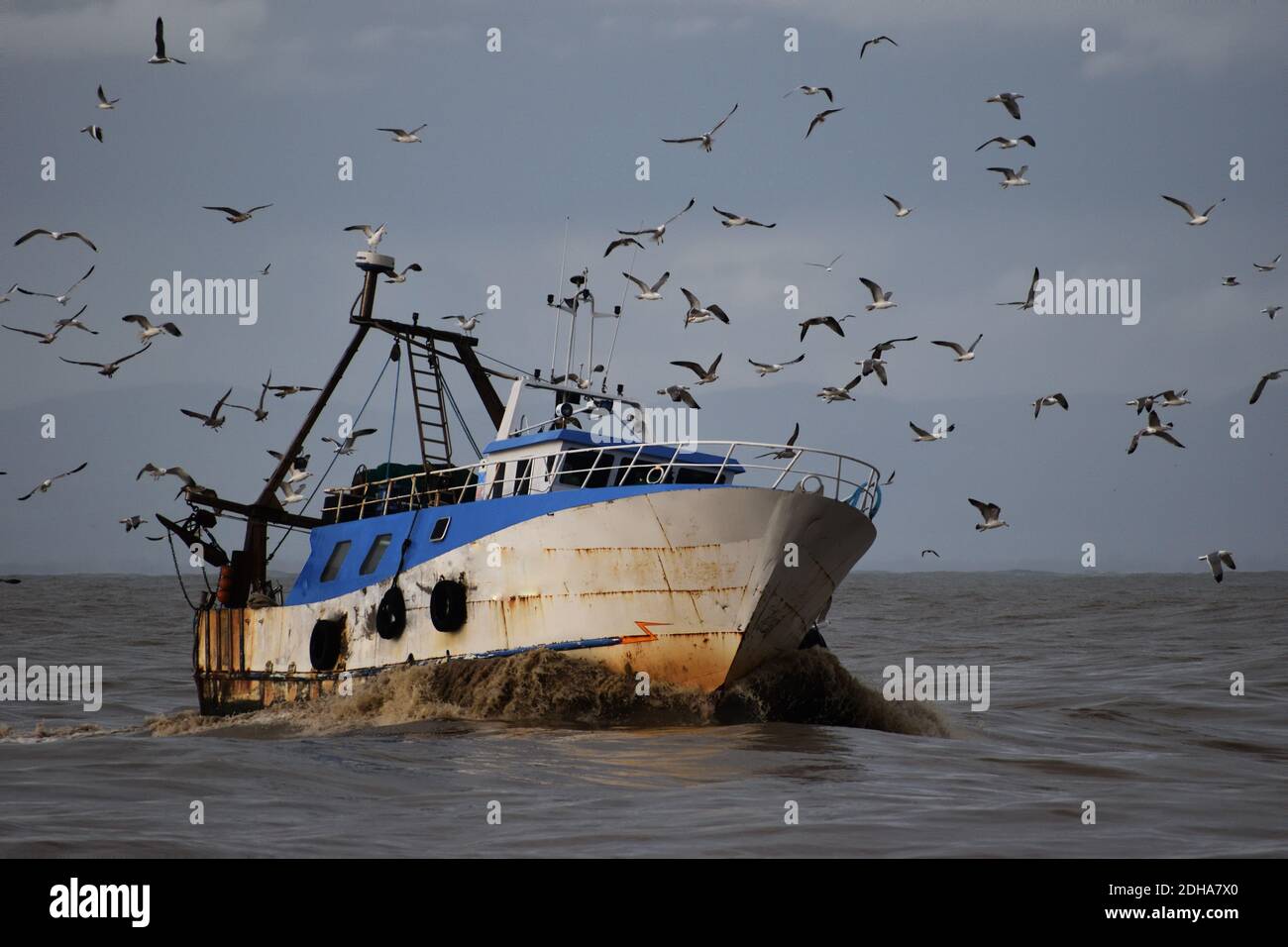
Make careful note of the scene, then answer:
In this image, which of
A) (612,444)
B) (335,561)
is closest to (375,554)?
(335,561)

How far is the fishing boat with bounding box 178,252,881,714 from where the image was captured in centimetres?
1966

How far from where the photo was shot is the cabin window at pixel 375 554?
79.5 ft

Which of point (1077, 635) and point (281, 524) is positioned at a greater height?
point (281, 524)

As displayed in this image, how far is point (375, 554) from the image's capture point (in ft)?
80.3

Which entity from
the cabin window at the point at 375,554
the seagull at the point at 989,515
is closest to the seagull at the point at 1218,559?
the seagull at the point at 989,515

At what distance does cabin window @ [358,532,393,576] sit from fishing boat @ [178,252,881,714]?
2.8 inches

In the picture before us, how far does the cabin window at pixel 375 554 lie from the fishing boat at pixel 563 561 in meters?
0.07

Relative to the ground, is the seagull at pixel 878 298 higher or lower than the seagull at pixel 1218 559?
higher

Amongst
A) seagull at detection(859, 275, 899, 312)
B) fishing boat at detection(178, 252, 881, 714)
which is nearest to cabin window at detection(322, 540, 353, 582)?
fishing boat at detection(178, 252, 881, 714)

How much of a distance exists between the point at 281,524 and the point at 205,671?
11.5 ft

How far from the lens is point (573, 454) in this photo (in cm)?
2217

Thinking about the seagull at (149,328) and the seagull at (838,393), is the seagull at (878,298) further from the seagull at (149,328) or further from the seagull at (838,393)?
the seagull at (149,328)
